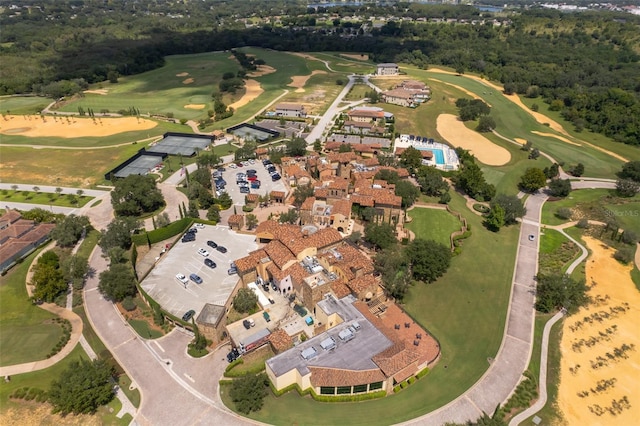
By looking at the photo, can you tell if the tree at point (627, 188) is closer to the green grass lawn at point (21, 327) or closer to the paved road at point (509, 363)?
the paved road at point (509, 363)

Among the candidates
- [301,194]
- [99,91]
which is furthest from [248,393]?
[99,91]

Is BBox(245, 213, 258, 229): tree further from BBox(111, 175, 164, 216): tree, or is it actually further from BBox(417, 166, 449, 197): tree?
BBox(417, 166, 449, 197): tree

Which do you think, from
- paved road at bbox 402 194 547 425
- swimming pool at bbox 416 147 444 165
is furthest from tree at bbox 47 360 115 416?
swimming pool at bbox 416 147 444 165

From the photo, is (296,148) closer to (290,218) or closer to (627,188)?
(290,218)

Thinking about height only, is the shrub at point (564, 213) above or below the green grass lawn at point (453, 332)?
above

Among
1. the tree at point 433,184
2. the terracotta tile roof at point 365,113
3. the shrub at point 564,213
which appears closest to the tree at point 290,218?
the tree at point 433,184

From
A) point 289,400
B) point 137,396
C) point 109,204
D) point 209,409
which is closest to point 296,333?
point 289,400

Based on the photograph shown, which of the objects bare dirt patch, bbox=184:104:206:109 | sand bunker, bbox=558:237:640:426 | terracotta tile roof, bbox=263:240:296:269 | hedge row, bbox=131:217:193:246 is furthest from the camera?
bare dirt patch, bbox=184:104:206:109
